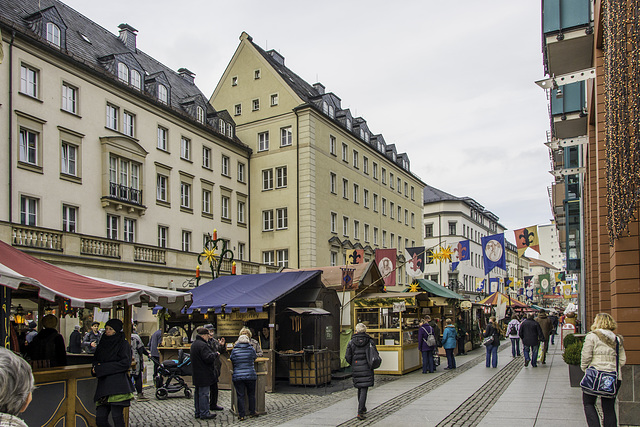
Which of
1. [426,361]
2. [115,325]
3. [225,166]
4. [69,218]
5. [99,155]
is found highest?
[225,166]

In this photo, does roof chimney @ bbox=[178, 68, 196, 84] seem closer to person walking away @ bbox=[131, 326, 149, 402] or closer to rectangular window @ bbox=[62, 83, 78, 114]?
rectangular window @ bbox=[62, 83, 78, 114]

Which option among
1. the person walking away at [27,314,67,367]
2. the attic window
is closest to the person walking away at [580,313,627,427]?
the person walking away at [27,314,67,367]

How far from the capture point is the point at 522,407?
12648mm

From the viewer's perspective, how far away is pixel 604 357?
813cm

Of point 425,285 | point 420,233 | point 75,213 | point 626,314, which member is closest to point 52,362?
point 626,314

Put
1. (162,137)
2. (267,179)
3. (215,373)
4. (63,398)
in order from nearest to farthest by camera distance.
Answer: (63,398), (215,373), (162,137), (267,179)

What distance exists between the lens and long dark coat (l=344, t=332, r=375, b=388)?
12.1 metres

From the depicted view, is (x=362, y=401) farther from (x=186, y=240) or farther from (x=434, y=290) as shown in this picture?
(x=186, y=240)

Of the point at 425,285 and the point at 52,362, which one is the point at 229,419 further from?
the point at 425,285

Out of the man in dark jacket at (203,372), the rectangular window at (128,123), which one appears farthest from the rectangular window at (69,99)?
the man in dark jacket at (203,372)

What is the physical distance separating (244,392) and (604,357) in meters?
6.80

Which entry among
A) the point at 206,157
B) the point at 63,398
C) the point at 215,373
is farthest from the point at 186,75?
the point at 63,398

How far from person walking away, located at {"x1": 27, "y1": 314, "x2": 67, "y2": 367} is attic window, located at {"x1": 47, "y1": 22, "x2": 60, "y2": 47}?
75.4 ft

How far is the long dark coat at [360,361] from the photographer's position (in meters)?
12.1
